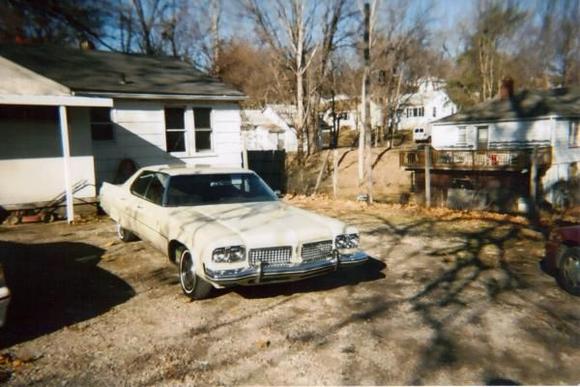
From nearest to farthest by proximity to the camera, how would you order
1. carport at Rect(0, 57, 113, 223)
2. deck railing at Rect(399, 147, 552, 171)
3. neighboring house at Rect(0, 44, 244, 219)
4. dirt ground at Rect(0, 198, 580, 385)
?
dirt ground at Rect(0, 198, 580, 385) → carport at Rect(0, 57, 113, 223) → neighboring house at Rect(0, 44, 244, 219) → deck railing at Rect(399, 147, 552, 171)

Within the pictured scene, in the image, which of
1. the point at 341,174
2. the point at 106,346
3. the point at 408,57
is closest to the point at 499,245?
the point at 106,346

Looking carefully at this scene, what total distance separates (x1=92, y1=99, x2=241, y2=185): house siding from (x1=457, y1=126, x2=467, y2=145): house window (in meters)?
20.9

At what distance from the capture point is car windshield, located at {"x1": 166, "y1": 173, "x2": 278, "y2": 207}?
6.18 meters

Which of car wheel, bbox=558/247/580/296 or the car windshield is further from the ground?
the car windshield

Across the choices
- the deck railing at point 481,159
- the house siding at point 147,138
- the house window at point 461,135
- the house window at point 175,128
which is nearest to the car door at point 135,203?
the house siding at point 147,138

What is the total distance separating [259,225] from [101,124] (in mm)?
9160

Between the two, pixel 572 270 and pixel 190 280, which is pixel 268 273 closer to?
pixel 190 280

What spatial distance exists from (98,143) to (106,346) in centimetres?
945

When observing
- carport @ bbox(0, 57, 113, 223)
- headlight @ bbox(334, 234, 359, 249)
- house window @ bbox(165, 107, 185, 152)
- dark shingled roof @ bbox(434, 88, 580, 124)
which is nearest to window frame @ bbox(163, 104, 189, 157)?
house window @ bbox(165, 107, 185, 152)

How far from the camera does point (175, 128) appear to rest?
13.7 m

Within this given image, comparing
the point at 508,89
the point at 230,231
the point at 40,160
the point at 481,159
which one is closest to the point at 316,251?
the point at 230,231

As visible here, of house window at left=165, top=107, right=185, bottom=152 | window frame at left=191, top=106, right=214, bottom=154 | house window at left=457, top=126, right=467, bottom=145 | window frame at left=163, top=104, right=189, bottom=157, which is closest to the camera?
window frame at left=163, top=104, right=189, bottom=157

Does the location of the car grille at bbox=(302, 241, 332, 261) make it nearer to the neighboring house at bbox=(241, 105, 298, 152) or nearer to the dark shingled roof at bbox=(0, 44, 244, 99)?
the dark shingled roof at bbox=(0, 44, 244, 99)

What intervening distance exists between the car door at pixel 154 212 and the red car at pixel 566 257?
5094 mm
